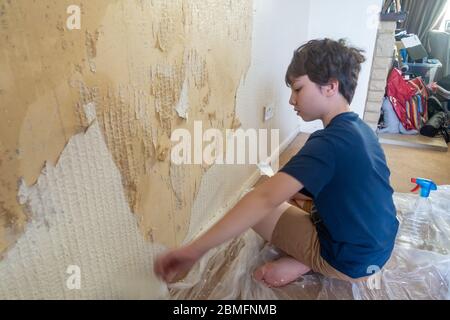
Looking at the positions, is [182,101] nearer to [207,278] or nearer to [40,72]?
[40,72]

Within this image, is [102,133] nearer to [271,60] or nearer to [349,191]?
[349,191]

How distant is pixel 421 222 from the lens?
1392 mm

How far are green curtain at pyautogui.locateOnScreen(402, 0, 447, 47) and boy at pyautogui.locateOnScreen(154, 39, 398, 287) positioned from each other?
4574 mm

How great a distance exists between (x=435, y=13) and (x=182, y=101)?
5.18 metres

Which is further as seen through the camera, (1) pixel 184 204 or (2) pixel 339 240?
(1) pixel 184 204

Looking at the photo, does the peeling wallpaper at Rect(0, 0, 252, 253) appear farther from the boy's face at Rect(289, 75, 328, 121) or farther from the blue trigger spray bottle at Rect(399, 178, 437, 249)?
the blue trigger spray bottle at Rect(399, 178, 437, 249)

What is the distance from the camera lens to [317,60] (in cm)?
92

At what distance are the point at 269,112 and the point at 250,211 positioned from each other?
1281mm

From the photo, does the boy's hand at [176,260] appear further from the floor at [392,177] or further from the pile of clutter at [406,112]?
the pile of clutter at [406,112]

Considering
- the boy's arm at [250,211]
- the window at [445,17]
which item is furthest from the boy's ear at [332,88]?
the window at [445,17]

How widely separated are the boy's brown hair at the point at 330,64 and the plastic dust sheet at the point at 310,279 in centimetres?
63

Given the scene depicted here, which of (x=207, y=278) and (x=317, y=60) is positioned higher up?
(x=317, y=60)

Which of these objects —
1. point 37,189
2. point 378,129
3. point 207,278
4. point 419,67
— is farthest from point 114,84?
point 419,67

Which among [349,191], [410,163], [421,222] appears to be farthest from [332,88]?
[410,163]
